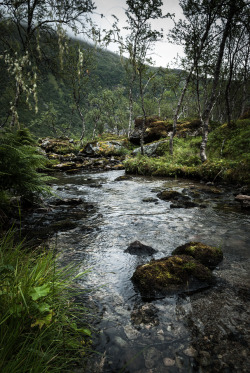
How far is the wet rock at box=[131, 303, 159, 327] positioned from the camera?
2316 millimetres

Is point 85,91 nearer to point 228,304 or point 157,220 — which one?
point 157,220

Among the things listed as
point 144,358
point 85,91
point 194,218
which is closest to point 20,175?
point 144,358

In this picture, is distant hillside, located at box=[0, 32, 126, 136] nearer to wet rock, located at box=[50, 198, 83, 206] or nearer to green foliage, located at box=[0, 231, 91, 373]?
wet rock, located at box=[50, 198, 83, 206]

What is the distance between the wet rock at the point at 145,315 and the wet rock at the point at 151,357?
0.32 m

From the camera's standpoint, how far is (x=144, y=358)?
1891 mm

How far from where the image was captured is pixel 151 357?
1895mm

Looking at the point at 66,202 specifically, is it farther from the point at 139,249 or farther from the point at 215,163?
the point at 215,163

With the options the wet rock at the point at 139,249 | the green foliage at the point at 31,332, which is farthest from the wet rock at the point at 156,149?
the green foliage at the point at 31,332

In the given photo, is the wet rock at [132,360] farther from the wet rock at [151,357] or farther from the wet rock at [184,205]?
the wet rock at [184,205]

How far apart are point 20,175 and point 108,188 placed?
6243 mm

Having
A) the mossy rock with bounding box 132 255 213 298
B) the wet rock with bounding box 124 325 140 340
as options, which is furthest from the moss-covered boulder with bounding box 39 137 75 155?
the wet rock with bounding box 124 325 140 340

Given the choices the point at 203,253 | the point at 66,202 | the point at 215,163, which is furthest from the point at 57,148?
the point at 203,253

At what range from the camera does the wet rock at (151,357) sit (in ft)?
6.01

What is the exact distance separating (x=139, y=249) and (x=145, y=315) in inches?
63.9
